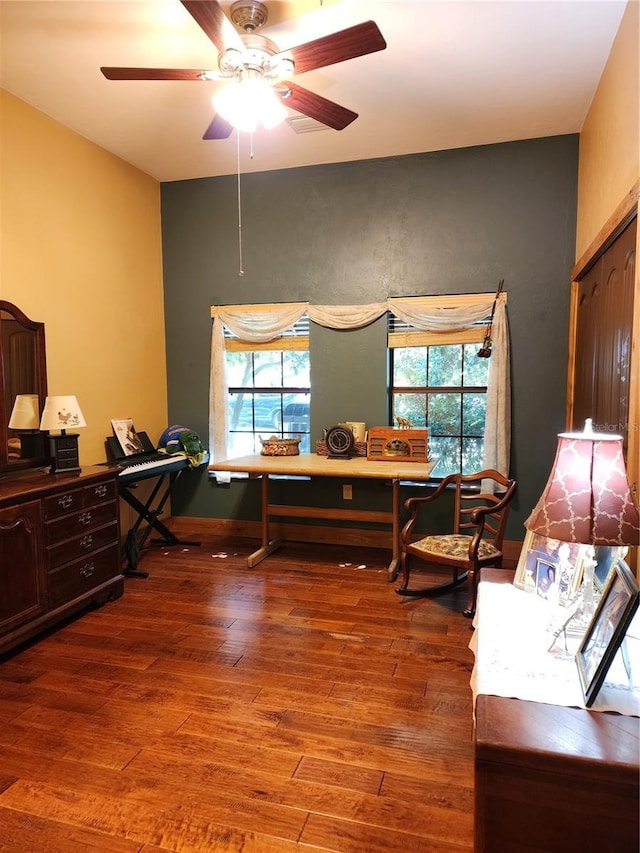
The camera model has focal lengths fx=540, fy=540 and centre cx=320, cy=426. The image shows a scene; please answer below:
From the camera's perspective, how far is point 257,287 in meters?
4.80

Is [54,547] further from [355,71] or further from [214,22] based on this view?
[355,71]

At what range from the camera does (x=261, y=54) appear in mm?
2350

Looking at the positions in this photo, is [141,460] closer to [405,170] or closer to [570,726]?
[405,170]

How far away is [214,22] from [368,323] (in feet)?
8.66

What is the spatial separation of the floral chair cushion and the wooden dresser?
201 cm

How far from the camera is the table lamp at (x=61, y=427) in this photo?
3.36m

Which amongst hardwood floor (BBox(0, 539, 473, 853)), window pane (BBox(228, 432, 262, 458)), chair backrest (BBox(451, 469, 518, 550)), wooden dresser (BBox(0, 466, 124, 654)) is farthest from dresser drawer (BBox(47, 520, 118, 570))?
chair backrest (BBox(451, 469, 518, 550))

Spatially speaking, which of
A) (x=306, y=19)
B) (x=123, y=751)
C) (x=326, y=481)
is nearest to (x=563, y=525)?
(x=123, y=751)

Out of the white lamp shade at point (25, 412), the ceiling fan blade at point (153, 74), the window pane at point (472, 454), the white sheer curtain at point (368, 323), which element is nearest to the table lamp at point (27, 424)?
the white lamp shade at point (25, 412)

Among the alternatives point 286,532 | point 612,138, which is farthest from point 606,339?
point 286,532

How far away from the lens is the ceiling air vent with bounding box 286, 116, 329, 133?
142 inches

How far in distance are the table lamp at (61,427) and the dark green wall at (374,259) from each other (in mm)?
1659

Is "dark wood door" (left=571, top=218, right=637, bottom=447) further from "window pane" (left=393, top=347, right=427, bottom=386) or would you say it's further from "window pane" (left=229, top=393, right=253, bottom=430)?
"window pane" (left=229, top=393, right=253, bottom=430)

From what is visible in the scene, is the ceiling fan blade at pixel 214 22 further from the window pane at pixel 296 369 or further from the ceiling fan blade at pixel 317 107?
the window pane at pixel 296 369
